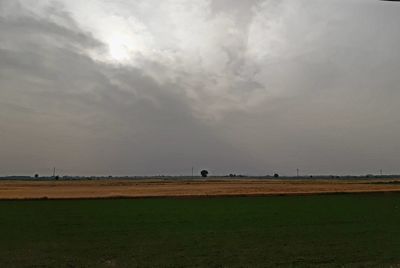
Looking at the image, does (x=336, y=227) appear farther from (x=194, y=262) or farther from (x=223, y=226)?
(x=194, y=262)

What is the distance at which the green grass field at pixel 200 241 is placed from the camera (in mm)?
17406

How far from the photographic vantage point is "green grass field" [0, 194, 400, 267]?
17.4 meters

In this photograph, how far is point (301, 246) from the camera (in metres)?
21.0

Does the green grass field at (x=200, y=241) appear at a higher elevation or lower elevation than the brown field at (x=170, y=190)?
lower

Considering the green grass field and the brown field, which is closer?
the green grass field

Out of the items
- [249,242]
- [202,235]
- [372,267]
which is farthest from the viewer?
[202,235]

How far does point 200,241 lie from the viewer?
74.6 ft

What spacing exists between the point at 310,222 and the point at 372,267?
55.8 feet

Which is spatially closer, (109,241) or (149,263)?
(149,263)

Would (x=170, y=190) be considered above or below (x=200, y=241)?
above

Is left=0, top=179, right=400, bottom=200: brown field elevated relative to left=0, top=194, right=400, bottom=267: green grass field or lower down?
elevated

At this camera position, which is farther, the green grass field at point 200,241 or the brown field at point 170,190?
the brown field at point 170,190

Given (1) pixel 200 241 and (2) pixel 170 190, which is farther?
(2) pixel 170 190

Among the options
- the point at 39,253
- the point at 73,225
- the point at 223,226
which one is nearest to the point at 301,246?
the point at 223,226
